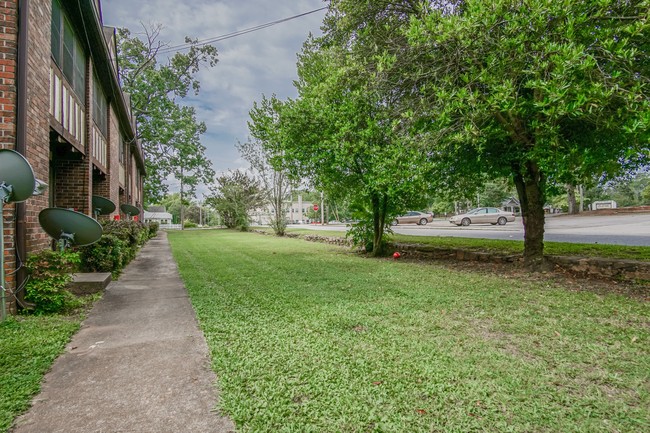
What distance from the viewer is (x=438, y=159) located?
6.62 meters

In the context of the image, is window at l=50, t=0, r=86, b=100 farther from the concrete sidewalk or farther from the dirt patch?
the dirt patch

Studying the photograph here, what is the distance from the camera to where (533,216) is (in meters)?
6.72

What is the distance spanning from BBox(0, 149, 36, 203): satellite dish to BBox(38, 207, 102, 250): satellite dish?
2.91 feet

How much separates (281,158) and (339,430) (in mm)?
8578

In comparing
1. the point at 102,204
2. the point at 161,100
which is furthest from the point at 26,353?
the point at 161,100

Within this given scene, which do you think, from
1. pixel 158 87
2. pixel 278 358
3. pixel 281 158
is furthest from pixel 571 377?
pixel 158 87

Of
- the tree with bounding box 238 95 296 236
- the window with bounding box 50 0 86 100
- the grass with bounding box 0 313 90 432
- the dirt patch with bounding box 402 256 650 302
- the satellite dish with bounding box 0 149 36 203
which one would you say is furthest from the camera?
the tree with bounding box 238 95 296 236

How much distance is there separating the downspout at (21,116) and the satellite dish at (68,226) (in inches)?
13.7

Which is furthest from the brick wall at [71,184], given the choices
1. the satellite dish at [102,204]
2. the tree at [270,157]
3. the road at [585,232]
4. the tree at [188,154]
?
the tree at [188,154]

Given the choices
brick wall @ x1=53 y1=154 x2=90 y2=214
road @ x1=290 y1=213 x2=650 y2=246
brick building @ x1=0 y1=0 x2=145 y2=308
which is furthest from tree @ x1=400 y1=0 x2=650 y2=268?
brick wall @ x1=53 y1=154 x2=90 y2=214

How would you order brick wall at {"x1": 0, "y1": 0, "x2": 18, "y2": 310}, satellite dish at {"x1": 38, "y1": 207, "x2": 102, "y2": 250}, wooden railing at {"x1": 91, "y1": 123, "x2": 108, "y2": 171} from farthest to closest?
1. wooden railing at {"x1": 91, "y1": 123, "x2": 108, "y2": 171}
2. satellite dish at {"x1": 38, "y1": 207, "x2": 102, "y2": 250}
3. brick wall at {"x1": 0, "y1": 0, "x2": 18, "y2": 310}

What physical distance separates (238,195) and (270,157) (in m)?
20.4

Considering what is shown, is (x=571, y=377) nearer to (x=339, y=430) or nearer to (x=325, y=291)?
(x=339, y=430)

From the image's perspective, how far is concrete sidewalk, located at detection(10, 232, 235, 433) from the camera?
2004mm
